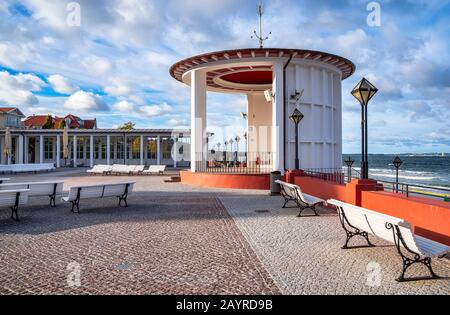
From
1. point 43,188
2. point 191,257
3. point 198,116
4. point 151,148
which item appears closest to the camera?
point 191,257

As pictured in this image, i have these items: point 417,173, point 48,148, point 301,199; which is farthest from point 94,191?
point 417,173

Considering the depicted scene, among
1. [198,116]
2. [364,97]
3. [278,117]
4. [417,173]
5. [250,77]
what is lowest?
[417,173]

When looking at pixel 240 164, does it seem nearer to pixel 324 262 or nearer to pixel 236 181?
pixel 236 181

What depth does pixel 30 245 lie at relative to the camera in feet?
20.3

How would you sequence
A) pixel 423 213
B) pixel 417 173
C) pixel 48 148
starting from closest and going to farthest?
pixel 423 213
pixel 48 148
pixel 417 173

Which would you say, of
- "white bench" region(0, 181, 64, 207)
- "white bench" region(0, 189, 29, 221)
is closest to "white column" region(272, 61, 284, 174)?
"white bench" region(0, 181, 64, 207)

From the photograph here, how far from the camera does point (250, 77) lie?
2027cm

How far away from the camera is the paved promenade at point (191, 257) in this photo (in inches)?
167

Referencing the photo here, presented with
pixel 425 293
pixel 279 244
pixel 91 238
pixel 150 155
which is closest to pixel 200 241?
pixel 279 244

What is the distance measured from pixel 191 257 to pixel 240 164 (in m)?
15.4

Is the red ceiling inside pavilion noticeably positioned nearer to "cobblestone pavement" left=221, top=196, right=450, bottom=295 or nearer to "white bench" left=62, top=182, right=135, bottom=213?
"white bench" left=62, top=182, right=135, bottom=213

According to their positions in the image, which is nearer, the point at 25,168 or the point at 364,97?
the point at 364,97
